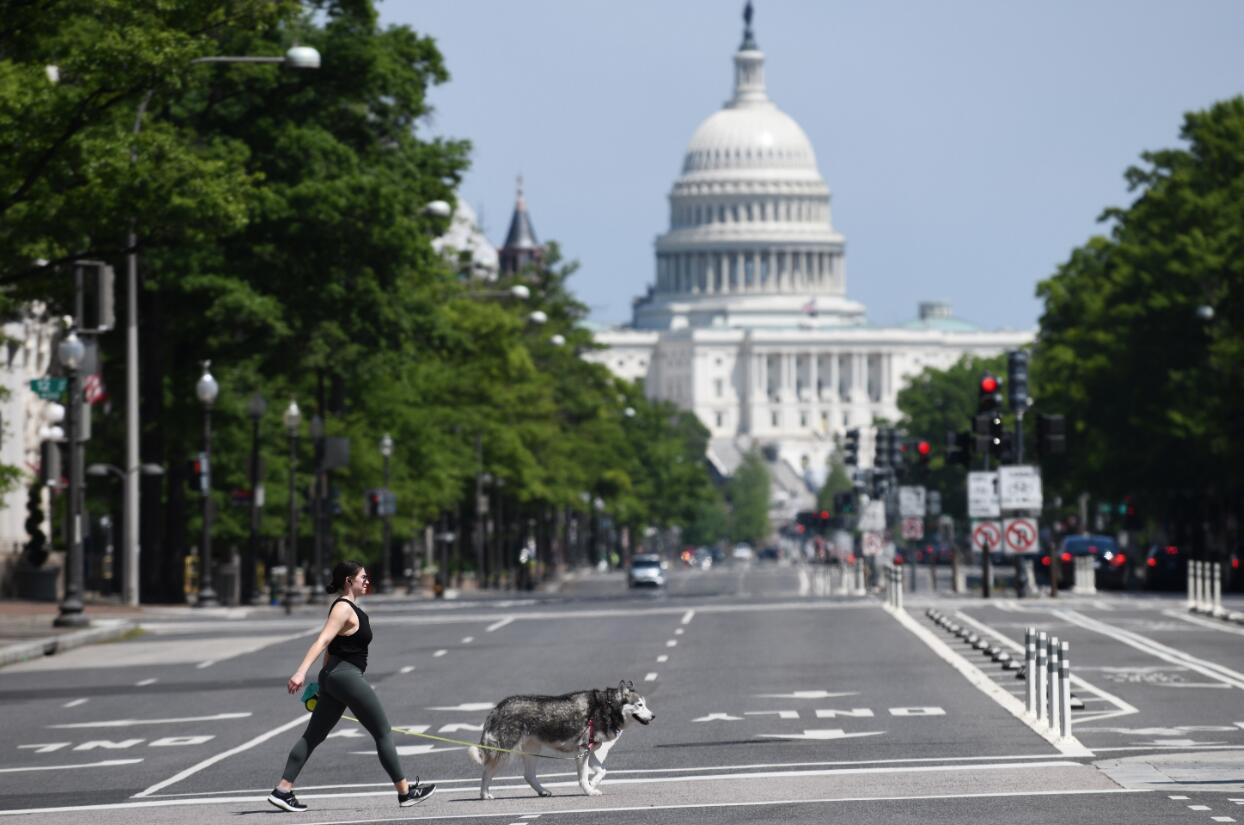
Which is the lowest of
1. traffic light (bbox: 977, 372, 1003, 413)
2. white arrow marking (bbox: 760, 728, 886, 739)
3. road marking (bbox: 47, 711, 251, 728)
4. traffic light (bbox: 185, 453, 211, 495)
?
road marking (bbox: 47, 711, 251, 728)

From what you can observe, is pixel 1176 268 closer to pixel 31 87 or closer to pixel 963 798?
pixel 31 87

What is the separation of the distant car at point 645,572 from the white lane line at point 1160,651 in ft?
214

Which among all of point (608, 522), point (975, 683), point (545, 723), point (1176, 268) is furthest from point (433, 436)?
point (608, 522)

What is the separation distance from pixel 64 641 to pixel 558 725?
970 inches

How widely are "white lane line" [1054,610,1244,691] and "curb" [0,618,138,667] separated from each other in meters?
13.8

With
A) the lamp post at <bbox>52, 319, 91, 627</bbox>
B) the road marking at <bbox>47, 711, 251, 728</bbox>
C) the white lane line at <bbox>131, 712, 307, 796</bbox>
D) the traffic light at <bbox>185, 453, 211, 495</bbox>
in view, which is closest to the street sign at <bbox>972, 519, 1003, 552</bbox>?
the traffic light at <bbox>185, 453, 211, 495</bbox>

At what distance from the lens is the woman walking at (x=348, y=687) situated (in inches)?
718

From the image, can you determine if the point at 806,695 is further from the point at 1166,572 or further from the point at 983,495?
the point at 1166,572

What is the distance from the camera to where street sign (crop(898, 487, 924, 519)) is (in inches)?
2948

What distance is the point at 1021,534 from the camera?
5441cm

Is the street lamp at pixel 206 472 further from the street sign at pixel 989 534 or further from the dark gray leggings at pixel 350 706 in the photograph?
the dark gray leggings at pixel 350 706

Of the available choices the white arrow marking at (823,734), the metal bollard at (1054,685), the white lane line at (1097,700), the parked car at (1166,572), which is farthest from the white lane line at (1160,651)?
the parked car at (1166,572)

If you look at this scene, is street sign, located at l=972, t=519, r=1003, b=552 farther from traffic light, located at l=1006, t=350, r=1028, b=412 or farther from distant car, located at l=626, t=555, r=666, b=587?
distant car, located at l=626, t=555, r=666, b=587

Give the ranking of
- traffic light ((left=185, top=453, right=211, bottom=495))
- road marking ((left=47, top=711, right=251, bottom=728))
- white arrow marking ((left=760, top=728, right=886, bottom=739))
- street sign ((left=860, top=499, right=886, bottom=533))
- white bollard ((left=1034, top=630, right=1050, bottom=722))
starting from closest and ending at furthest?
white arrow marking ((left=760, top=728, right=886, bottom=739)) < white bollard ((left=1034, top=630, right=1050, bottom=722)) < road marking ((left=47, top=711, right=251, bottom=728)) < traffic light ((left=185, top=453, right=211, bottom=495)) < street sign ((left=860, top=499, right=886, bottom=533))
